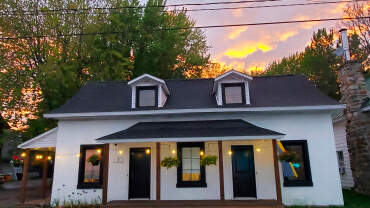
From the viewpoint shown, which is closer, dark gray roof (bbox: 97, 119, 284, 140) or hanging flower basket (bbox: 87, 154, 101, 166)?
dark gray roof (bbox: 97, 119, 284, 140)

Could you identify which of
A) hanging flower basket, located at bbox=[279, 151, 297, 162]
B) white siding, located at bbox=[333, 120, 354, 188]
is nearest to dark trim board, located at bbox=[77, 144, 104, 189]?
hanging flower basket, located at bbox=[279, 151, 297, 162]

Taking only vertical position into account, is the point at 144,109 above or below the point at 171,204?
above

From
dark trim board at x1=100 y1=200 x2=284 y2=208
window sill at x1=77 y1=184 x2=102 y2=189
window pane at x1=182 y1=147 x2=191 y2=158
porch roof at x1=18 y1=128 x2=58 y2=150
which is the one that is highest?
porch roof at x1=18 y1=128 x2=58 y2=150

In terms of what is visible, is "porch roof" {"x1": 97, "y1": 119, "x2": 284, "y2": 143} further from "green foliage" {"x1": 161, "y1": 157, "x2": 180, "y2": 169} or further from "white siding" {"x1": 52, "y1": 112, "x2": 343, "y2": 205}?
"green foliage" {"x1": 161, "y1": 157, "x2": 180, "y2": 169}

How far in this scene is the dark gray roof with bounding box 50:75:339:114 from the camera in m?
10.8

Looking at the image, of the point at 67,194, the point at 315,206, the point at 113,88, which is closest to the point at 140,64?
the point at 113,88

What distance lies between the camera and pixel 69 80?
17250 millimetres

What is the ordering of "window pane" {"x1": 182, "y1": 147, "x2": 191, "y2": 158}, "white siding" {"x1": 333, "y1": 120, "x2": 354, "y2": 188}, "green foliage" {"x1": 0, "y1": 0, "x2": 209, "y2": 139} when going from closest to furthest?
"window pane" {"x1": 182, "y1": 147, "x2": 191, "y2": 158} → "white siding" {"x1": 333, "y1": 120, "x2": 354, "y2": 188} → "green foliage" {"x1": 0, "y1": 0, "x2": 209, "y2": 139}

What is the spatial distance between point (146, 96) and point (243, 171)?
5599mm

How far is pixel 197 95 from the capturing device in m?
12.2

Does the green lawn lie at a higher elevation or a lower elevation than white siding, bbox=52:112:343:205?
lower

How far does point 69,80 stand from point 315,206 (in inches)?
654

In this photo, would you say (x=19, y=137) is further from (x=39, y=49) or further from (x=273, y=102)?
(x=273, y=102)

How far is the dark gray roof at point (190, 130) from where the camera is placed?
9.24 metres
